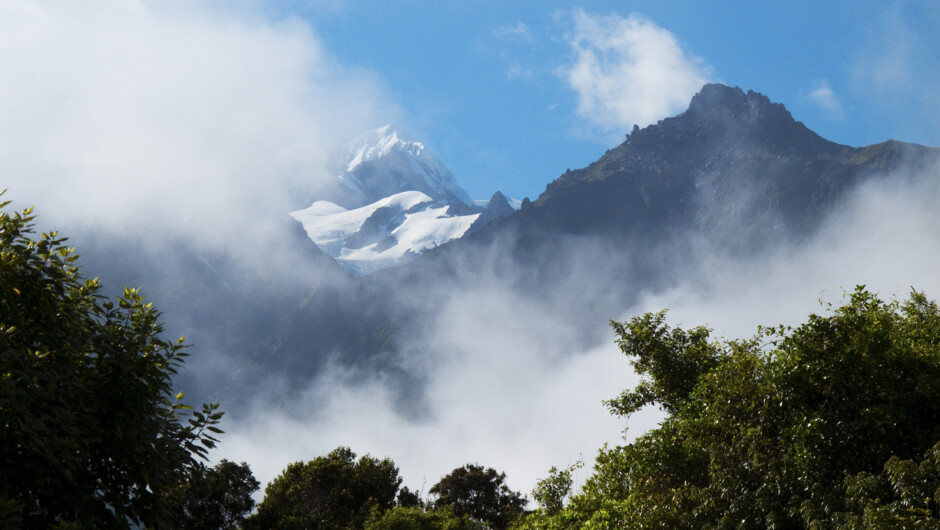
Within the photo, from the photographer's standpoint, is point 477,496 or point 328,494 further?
point 477,496

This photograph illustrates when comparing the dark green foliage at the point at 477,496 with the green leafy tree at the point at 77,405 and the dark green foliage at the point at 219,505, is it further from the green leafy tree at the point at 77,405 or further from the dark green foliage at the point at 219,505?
the green leafy tree at the point at 77,405

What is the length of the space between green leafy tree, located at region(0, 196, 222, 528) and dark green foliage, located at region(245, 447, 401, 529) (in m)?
34.9

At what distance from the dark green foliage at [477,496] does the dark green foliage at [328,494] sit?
336 inches

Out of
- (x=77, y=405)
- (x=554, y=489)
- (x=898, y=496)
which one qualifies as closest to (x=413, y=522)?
(x=554, y=489)

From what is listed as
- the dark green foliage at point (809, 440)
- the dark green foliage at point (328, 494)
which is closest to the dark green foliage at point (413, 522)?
the dark green foliage at point (328, 494)

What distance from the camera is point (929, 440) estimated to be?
12.6 metres

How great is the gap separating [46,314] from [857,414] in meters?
13.2

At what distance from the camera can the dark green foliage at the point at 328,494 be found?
44969 millimetres

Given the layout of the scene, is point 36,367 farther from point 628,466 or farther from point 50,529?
point 628,466

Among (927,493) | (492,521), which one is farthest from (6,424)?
(492,521)

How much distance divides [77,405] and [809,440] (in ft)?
39.3

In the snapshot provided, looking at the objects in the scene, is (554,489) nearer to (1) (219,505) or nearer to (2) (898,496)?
(2) (898,496)

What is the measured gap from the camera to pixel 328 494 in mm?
48406

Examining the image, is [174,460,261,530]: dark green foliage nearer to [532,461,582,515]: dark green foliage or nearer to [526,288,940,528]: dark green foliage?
[532,461,582,515]: dark green foliage
